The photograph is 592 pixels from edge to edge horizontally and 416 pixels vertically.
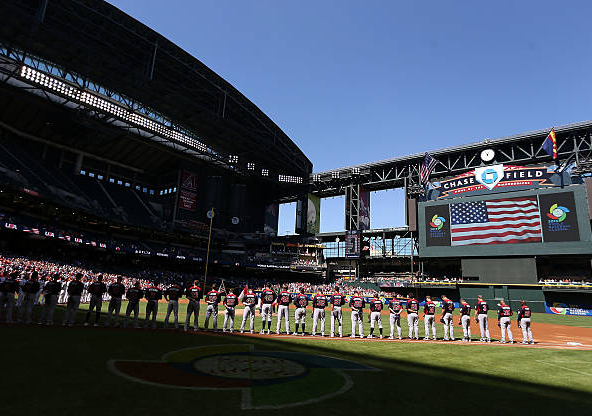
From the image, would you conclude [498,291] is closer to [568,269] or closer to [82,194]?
[568,269]

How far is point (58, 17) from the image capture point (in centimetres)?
4319

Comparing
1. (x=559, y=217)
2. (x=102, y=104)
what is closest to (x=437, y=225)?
(x=559, y=217)

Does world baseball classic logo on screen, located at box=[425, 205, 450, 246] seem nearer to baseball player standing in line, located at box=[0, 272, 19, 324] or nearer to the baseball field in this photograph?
the baseball field

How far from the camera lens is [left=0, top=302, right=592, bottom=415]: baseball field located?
561 centimetres

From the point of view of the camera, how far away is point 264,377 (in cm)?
753

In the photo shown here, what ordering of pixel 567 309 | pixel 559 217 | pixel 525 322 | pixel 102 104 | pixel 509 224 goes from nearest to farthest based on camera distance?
pixel 525 322, pixel 567 309, pixel 559 217, pixel 102 104, pixel 509 224

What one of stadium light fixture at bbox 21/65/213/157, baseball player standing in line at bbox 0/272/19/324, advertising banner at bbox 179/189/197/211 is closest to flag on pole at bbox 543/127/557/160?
stadium light fixture at bbox 21/65/213/157

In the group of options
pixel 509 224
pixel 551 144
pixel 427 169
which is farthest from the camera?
pixel 427 169

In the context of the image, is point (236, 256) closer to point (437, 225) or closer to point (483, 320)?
point (437, 225)

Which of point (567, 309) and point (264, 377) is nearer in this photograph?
point (264, 377)

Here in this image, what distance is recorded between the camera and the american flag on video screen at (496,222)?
4441 centimetres

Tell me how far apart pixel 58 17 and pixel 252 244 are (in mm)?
47837

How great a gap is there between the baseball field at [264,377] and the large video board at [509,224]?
1438 inches

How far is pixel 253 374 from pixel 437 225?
47.0 meters
